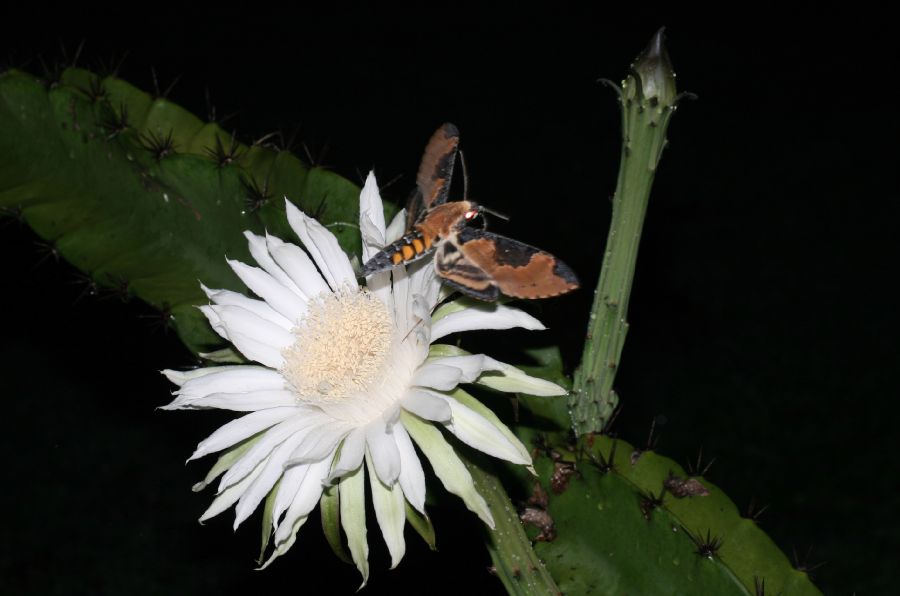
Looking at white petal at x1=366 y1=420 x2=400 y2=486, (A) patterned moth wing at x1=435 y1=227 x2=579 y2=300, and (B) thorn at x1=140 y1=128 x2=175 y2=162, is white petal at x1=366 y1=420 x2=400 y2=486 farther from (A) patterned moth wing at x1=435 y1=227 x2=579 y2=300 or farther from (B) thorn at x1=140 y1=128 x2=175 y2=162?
(B) thorn at x1=140 y1=128 x2=175 y2=162

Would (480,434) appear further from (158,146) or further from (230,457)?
(158,146)

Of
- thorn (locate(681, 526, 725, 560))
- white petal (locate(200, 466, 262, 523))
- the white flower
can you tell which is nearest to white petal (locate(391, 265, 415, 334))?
the white flower

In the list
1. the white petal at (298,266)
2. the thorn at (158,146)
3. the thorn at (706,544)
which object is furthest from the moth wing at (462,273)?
the thorn at (158,146)

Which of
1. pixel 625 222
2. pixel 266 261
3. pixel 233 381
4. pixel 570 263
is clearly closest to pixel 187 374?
pixel 233 381

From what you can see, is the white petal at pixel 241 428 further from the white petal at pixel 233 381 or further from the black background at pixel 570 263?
the black background at pixel 570 263

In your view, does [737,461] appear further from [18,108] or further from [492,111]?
[18,108]
